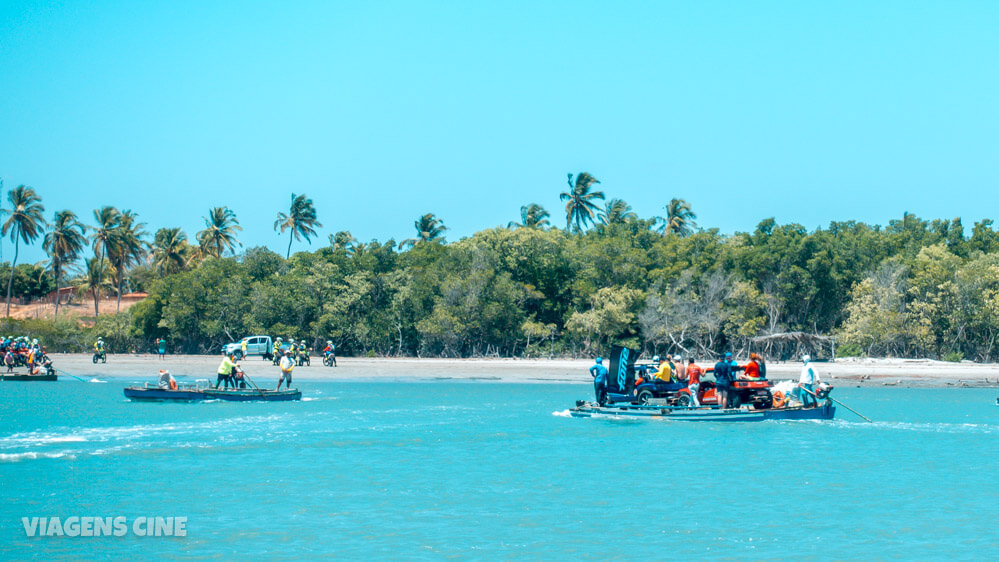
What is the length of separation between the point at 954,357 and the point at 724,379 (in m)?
34.5

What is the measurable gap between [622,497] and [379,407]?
57.6 feet

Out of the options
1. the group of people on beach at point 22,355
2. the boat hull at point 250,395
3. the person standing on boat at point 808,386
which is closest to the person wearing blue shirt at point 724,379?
the person standing on boat at point 808,386

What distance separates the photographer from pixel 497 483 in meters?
18.6

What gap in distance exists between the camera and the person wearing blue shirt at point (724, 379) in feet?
89.1

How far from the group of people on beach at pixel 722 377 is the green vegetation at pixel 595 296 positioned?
92.0 ft

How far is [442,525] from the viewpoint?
14.9 meters

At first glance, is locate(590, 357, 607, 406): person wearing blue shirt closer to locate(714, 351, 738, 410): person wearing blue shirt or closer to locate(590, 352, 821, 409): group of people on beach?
locate(590, 352, 821, 409): group of people on beach

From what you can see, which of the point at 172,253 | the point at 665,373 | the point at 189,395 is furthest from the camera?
the point at 172,253

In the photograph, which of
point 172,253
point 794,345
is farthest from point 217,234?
point 794,345

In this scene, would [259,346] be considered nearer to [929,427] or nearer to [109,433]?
[109,433]

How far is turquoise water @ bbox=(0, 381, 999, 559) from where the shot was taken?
13.8 meters

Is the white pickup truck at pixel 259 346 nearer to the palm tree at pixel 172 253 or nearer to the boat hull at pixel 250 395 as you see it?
the boat hull at pixel 250 395

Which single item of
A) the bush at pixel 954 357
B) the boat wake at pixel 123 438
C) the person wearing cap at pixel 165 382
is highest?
the bush at pixel 954 357

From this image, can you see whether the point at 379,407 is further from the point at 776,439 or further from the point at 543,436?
the point at 776,439
